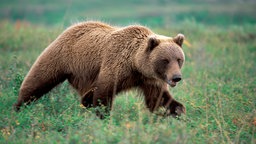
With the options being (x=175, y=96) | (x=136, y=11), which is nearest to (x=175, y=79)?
(x=175, y=96)

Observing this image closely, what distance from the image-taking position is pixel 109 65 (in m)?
6.72

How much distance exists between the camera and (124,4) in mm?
33719

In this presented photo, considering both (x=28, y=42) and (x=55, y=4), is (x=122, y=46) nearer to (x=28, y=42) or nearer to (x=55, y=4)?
(x=28, y=42)

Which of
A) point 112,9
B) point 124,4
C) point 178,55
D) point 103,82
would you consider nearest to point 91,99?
point 103,82

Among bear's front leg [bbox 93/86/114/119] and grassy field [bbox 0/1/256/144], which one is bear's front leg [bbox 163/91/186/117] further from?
bear's front leg [bbox 93/86/114/119]

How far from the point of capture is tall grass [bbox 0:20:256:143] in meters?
5.23

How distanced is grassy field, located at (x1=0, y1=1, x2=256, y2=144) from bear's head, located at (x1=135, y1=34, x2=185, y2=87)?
68cm

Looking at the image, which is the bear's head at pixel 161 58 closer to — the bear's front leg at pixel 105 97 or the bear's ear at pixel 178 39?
the bear's ear at pixel 178 39

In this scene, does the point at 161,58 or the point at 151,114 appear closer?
the point at 161,58

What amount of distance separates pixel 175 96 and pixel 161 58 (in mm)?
2101

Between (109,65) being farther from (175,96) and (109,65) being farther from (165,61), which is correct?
(175,96)

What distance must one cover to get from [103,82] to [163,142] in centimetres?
208

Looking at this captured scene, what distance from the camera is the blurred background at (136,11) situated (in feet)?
77.4

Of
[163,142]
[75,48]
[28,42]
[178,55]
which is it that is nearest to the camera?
[163,142]
